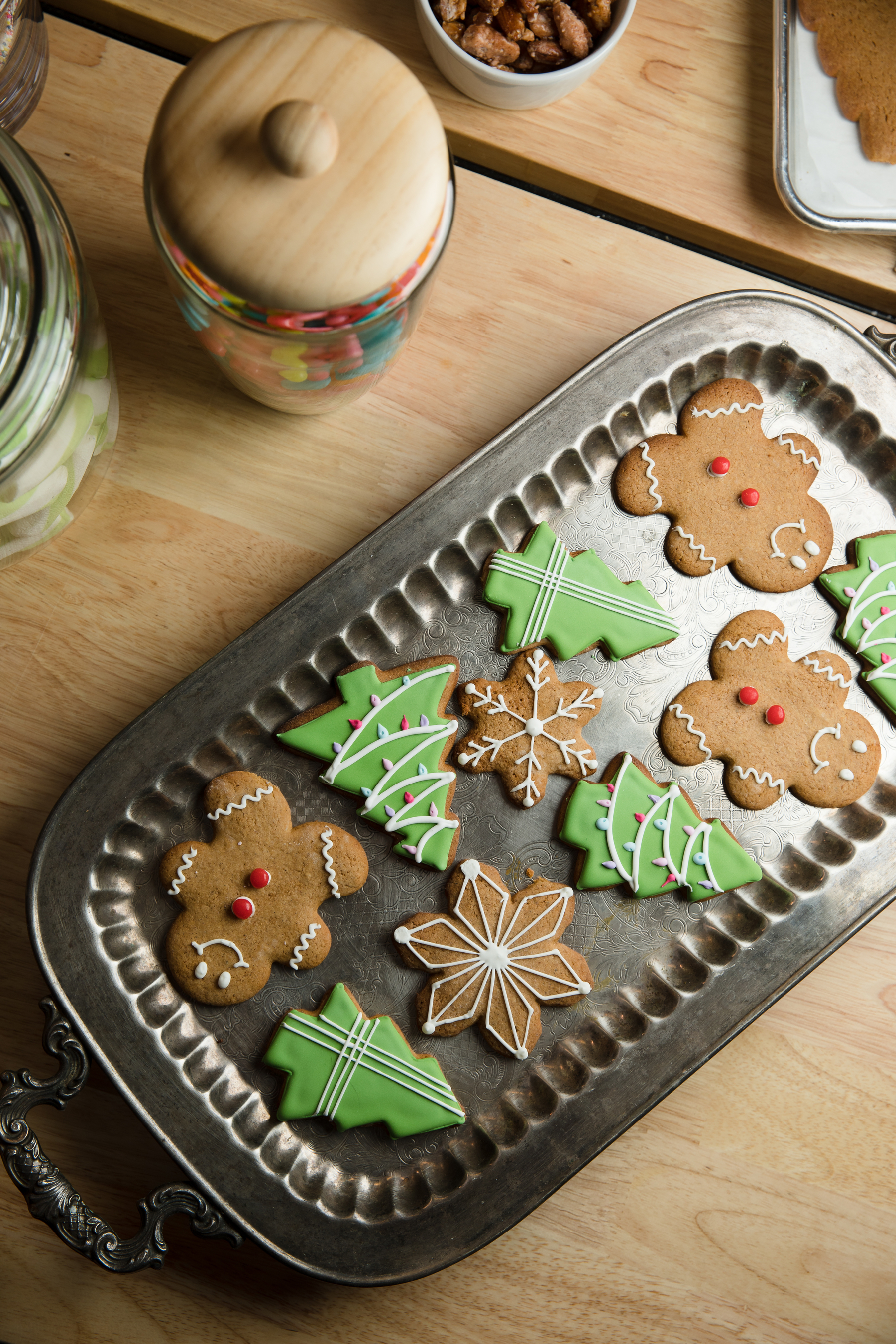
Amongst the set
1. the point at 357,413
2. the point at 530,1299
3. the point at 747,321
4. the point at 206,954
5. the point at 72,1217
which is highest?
the point at 747,321

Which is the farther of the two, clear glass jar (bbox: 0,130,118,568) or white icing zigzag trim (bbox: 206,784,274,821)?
white icing zigzag trim (bbox: 206,784,274,821)

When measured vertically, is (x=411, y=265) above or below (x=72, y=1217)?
above

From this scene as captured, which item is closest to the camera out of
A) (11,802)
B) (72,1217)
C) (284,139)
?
(284,139)

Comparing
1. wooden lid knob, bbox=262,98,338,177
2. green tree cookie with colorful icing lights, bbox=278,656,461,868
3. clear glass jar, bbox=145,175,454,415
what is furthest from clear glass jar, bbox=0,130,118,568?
green tree cookie with colorful icing lights, bbox=278,656,461,868

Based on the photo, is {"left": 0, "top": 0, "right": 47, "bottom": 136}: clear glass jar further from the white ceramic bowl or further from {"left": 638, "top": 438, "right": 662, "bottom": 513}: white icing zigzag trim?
{"left": 638, "top": 438, "right": 662, "bottom": 513}: white icing zigzag trim

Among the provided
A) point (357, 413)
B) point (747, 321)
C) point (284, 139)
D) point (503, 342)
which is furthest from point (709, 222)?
point (284, 139)

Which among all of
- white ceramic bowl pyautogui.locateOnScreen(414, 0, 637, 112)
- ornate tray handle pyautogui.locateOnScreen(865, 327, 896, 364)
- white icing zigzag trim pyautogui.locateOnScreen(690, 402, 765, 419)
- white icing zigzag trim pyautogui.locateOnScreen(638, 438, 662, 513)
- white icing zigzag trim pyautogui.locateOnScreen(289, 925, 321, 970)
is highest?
white ceramic bowl pyautogui.locateOnScreen(414, 0, 637, 112)

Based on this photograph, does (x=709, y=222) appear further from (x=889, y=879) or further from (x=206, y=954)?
(x=206, y=954)

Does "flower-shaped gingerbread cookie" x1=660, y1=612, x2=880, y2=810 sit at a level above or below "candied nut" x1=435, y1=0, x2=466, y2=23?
below
